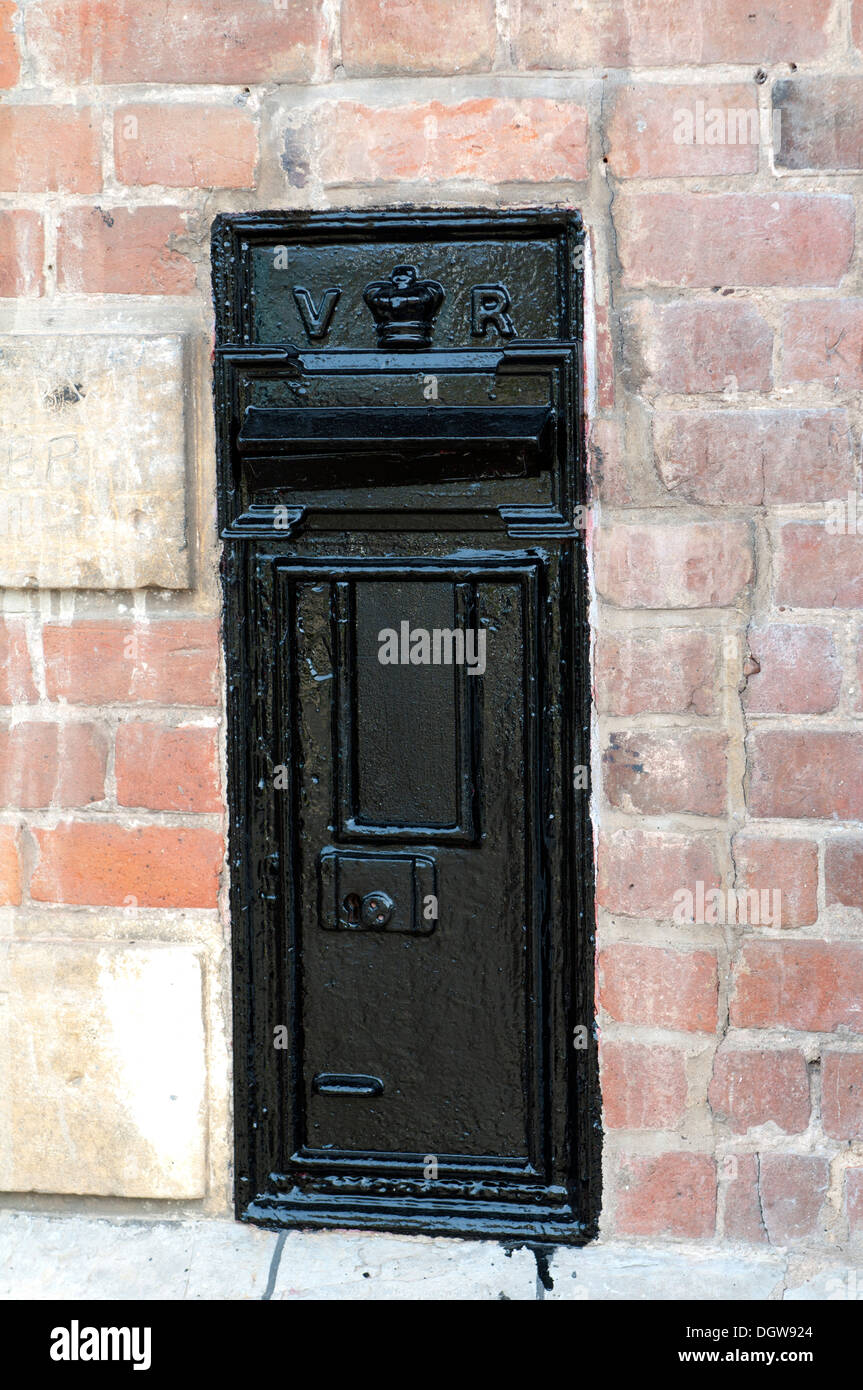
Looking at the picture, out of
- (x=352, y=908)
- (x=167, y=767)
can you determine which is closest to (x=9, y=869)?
(x=167, y=767)

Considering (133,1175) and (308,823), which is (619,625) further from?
(133,1175)

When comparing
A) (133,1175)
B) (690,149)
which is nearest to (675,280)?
(690,149)

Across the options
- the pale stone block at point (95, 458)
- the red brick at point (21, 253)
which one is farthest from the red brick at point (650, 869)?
the red brick at point (21, 253)

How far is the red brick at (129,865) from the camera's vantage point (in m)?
1.51

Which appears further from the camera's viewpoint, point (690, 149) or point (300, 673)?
point (300, 673)

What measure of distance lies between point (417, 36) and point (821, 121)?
500mm

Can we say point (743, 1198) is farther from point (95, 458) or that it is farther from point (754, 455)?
point (95, 458)

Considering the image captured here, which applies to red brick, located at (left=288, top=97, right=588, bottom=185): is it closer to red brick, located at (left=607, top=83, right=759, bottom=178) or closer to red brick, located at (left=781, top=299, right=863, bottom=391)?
red brick, located at (left=607, top=83, right=759, bottom=178)

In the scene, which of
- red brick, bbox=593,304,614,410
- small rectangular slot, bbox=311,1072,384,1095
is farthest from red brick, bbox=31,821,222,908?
red brick, bbox=593,304,614,410

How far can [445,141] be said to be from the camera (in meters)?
1.39

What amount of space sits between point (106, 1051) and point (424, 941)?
46 cm

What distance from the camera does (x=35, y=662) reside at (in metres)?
1.50

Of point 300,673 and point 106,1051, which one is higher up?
point 300,673

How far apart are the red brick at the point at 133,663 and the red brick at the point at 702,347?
66 centimetres
